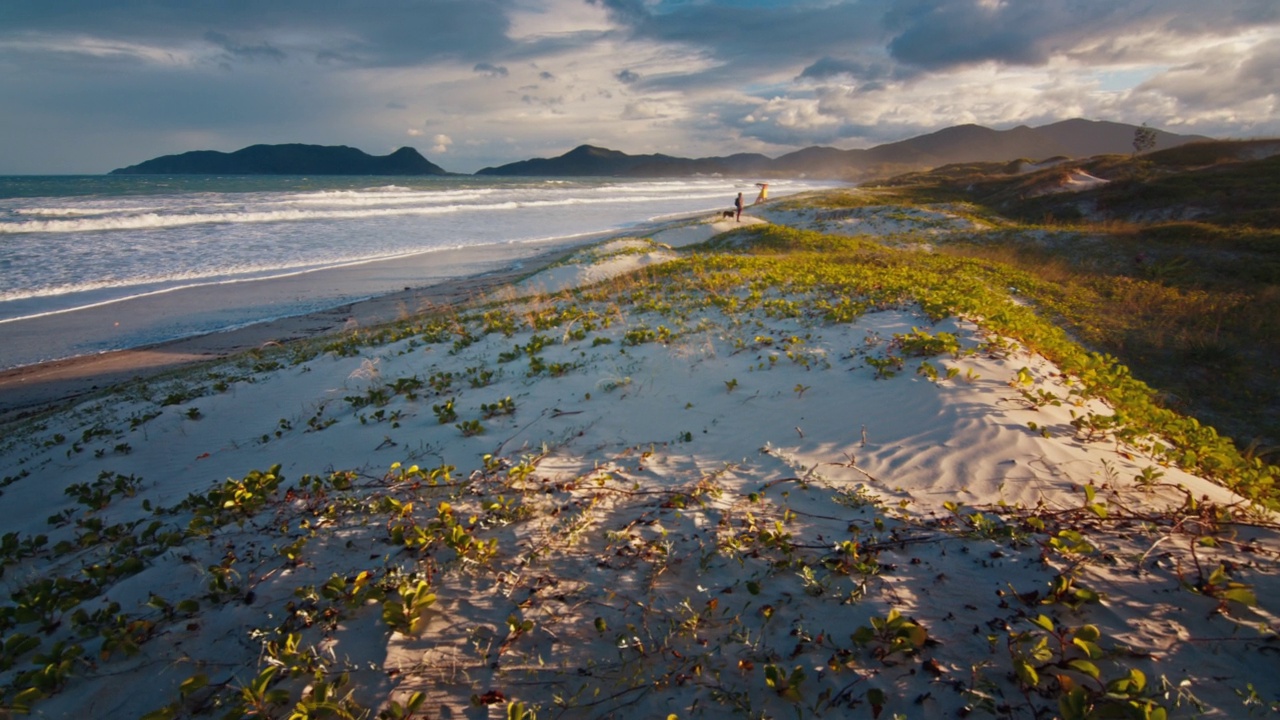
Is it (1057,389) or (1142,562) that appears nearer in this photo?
(1142,562)

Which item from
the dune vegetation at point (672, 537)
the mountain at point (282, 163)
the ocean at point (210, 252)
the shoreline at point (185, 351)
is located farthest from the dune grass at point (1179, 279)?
the mountain at point (282, 163)

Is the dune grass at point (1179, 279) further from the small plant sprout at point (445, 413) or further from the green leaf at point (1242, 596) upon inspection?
the small plant sprout at point (445, 413)

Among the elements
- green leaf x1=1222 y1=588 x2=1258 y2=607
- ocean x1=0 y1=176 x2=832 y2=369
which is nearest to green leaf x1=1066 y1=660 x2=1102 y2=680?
green leaf x1=1222 y1=588 x2=1258 y2=607

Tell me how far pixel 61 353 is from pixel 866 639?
55.5 feet

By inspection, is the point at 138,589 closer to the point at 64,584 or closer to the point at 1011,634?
the point at 64,584

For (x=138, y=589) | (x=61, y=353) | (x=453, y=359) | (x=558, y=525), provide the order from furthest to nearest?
(x=61, y=353) → (x=453, y=359) → (x=558, y=525) → (x=138, y=589)

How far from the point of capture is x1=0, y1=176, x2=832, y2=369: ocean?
1456 centimetres

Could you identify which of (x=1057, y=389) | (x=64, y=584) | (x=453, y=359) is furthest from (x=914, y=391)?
(x=64, y=584)

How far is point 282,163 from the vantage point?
149 meters

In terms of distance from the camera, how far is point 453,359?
8094 millimetres

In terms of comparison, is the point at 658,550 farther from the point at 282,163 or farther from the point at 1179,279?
the point at 282,163

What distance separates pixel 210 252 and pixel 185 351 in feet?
47.1

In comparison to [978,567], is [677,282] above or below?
above

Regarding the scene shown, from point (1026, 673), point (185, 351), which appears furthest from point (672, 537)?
point (185, 351)
